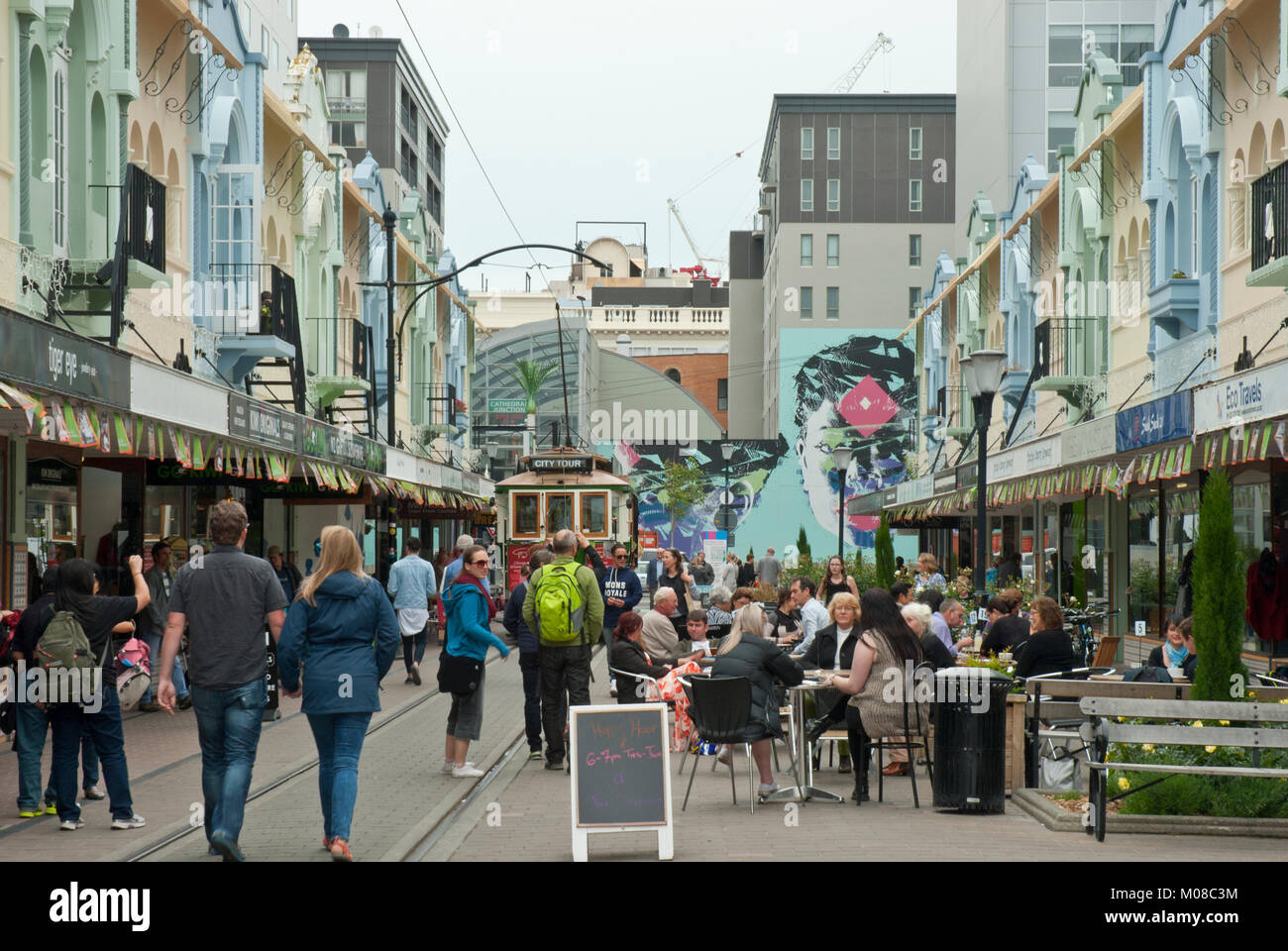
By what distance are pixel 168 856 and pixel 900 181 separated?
71571 millimetres

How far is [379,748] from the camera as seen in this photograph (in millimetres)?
13578

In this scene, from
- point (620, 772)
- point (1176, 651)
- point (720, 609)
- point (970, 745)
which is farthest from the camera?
point (720, 609)

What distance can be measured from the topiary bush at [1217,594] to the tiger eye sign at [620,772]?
366 centimetres

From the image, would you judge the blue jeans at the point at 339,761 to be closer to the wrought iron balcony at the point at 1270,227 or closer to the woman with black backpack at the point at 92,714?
the woman with black backpack at the point at 92,714

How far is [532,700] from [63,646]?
4.45 metres

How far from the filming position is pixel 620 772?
8602 millimetres

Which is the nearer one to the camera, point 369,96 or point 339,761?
point 339,761

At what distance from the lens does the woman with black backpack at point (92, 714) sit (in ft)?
30.7

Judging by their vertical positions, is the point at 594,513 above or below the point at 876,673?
above

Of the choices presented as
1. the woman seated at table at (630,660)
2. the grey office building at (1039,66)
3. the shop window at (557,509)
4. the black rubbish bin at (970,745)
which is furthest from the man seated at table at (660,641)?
the grey office building at (1039,66)

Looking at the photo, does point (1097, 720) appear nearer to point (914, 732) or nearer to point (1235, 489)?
point (914, 732)

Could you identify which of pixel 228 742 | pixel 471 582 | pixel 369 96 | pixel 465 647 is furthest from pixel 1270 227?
pixel 369 96

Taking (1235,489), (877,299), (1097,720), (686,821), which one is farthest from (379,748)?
(877,299)

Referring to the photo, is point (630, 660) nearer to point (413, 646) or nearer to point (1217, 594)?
point (1217, 594)
